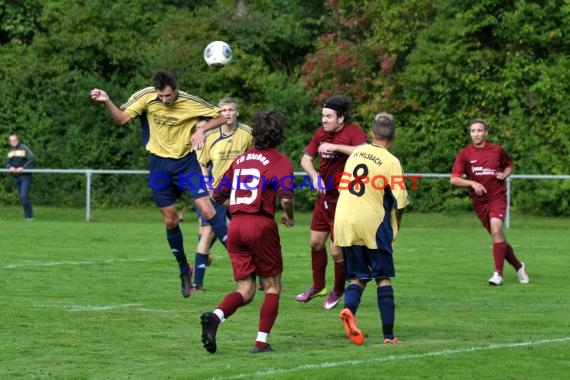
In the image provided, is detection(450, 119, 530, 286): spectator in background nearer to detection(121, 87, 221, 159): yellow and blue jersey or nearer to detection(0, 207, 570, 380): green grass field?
detection(0, 207, 570, 380): green grass field

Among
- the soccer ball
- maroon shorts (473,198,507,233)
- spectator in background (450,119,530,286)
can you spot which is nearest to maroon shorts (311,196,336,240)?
spectator in background (450,119,530,286)

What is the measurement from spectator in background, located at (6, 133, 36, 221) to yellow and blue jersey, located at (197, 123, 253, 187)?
14023 mm

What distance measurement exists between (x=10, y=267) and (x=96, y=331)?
19.8 feet

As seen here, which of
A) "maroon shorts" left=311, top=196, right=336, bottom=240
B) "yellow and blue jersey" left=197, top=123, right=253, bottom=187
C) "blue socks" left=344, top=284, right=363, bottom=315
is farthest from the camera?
"yellow and blue jersey" left=197, top=123, right=253, bottom=187

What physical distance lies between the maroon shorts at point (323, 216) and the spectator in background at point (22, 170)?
16139 millimetres

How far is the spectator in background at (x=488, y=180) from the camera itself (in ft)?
46.9

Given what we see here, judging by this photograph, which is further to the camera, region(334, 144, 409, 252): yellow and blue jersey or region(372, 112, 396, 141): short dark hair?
region(372, 112, 396, 141): short dark hair

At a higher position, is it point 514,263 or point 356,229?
point 356,229

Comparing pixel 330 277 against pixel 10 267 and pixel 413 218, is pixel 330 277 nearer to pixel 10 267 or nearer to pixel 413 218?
pixel 10 267

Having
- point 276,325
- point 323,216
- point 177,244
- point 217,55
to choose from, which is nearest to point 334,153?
point 323,216

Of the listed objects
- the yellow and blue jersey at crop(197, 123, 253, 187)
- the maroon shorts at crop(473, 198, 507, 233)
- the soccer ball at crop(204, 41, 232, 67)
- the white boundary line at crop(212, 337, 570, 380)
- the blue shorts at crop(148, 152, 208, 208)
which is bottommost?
the white boundary line at crop(212, 337, 570, 380)

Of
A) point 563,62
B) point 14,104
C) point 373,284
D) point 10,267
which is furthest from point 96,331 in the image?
point 14,104

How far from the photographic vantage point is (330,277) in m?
15.0

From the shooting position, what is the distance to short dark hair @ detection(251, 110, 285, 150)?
8.88 meters
